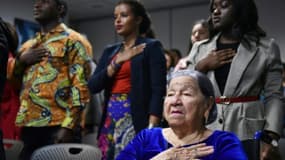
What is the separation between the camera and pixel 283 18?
7.58 meters

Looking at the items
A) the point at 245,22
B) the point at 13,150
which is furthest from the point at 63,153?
the point at 245,22

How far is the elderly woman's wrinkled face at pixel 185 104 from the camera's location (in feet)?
5.05

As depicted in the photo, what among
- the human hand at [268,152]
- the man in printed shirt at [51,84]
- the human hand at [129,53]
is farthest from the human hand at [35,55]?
the human hand at [268,152]

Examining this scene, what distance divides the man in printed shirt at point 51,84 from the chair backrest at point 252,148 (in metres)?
0.96

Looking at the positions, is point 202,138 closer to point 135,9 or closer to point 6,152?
point 6,152

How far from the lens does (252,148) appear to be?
5.15 ft

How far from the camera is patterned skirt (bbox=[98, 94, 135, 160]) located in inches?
85.0

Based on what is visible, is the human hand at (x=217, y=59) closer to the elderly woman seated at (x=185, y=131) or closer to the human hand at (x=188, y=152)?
the elderly woman seated at (x=185, y=131)

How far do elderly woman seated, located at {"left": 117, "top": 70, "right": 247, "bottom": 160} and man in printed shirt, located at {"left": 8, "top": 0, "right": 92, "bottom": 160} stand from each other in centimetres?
73

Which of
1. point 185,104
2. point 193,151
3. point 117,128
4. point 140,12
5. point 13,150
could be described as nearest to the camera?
point 193,151

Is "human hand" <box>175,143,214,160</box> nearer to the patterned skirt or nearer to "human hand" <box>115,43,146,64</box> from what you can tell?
the patterned skirt

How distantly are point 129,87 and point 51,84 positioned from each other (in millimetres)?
416

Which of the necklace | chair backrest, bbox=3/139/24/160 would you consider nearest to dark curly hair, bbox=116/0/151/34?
the necklace

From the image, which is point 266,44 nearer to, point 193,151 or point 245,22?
point 245,22
